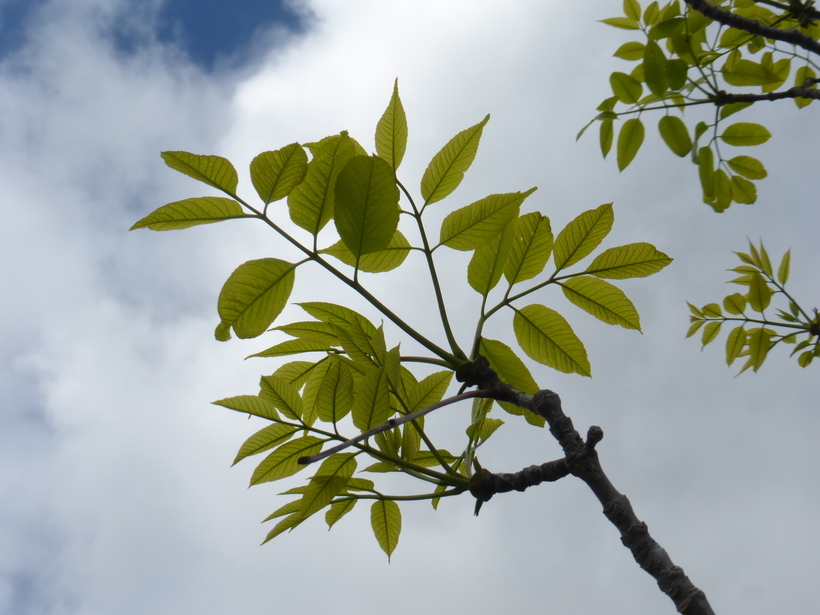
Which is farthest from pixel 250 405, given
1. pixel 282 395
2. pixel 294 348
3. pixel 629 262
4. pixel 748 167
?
pixel 748 167

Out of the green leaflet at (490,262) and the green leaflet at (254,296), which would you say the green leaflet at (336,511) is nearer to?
the green leaflet at (254,296)

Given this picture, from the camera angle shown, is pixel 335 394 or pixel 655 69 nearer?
pixel 335 394

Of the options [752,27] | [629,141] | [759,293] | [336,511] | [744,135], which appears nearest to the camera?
[336,511]

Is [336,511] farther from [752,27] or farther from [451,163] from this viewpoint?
[752,27]

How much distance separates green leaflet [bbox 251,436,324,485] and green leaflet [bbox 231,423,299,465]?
0.03 meters

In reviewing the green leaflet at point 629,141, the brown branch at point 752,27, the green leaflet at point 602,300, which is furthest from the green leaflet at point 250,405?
the brown branch at point 752,27

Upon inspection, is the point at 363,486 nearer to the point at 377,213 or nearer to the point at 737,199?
the point at 377,213

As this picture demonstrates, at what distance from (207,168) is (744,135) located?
120 centimetres

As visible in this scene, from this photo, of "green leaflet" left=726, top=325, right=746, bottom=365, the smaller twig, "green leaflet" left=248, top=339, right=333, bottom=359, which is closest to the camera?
the smaller twig

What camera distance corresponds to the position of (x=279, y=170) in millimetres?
878

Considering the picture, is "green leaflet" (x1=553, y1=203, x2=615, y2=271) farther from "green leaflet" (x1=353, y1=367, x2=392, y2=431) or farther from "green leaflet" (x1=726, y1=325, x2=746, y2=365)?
"green leaflet" (x1=726, y1=325, x2=746, y2=365)

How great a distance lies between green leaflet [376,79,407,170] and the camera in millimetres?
1013

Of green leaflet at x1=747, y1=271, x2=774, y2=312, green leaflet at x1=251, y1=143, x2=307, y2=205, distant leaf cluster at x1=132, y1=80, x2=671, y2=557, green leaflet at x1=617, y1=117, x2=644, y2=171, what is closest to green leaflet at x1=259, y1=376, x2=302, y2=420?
distant leaf cluster at x1=132, y1=80, x2=671, y2=557

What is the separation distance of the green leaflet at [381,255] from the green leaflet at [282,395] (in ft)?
0.80
